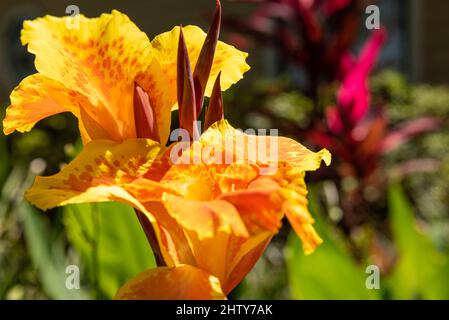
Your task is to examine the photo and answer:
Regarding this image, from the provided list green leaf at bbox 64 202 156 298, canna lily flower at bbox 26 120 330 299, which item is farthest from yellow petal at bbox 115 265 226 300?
green leaf at bbox 64 202 156 298

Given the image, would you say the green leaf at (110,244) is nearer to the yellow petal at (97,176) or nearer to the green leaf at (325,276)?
the green leaf at (325,276)

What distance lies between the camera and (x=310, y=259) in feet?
2.61

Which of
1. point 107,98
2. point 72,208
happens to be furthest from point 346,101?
point 107,98

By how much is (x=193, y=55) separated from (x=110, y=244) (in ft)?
1.39

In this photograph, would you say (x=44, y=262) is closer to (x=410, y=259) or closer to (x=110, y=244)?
(x=110, y=244)

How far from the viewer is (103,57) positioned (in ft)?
1.30

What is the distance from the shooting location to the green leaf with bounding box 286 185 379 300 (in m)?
0.77

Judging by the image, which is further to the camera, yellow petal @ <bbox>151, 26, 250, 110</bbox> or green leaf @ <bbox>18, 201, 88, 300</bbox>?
green leaf @ <bbox>18, 201, 88, 300</bbox>

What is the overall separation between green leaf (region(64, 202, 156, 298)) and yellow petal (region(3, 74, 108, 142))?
37 centimetres

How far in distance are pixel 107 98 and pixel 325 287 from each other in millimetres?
468

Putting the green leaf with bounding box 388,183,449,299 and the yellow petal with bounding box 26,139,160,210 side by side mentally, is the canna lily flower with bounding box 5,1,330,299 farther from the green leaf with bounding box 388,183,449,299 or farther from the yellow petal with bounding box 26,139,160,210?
the green leaf with bounding box 388,183,449,299

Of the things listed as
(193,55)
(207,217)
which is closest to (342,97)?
(193,55)

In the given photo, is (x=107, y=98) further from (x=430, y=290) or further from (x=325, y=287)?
(x=430, y=290)
